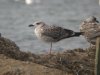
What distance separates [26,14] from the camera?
22.4 meters

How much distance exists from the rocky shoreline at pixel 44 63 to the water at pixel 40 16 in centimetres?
433

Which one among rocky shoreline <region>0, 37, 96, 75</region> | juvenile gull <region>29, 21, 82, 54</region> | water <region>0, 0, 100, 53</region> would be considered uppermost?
water <region>0, 0, 100, 53</region>

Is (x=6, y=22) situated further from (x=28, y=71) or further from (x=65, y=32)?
(x=28, y=71)

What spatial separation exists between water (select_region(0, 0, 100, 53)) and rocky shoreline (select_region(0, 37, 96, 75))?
4327 millimetres

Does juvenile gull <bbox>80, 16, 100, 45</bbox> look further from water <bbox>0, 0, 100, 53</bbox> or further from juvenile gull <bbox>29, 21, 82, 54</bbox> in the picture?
water <bbox>0, 0, 100, 53</bbox>

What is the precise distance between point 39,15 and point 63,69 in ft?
43.6

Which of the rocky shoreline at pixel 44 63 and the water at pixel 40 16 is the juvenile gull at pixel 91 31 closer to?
the rocky shoreline at pixel 44 63

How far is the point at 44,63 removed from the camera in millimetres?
9117

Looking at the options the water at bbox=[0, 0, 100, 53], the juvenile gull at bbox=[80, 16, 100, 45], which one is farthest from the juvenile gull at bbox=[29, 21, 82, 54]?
the water at bbox=[0, 0, 100, 53]

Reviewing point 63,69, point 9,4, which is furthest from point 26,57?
point 9,4

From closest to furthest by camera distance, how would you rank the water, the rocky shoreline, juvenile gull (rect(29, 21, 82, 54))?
the rocky shoreline
juvenile gull (rect(29, 21, 82, 54))
the water

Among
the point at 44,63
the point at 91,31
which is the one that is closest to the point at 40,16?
the point at 91,31

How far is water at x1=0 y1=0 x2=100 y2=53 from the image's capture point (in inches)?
635

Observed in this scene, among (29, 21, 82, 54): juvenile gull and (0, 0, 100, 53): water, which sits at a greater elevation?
(0, 0, 100, 53): water
